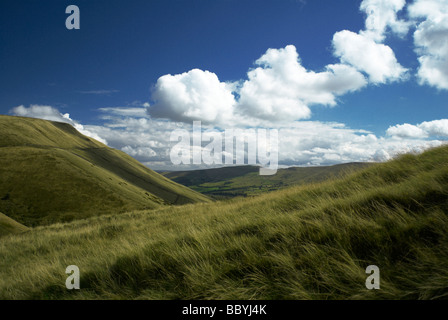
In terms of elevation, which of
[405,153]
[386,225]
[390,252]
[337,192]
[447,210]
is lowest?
[390,252]

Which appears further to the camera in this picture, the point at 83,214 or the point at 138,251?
the point at 83,214

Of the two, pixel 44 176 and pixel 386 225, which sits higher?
pixel 44 176

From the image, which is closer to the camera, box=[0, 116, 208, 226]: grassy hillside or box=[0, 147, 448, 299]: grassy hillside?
box=[0, 147, 448, 299]: grassy hillside

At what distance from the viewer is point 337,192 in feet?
26.1

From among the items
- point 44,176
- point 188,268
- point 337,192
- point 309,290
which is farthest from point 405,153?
point 44,176

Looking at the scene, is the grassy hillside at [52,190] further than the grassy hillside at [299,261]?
Yes

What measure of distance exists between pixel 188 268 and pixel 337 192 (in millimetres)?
6295

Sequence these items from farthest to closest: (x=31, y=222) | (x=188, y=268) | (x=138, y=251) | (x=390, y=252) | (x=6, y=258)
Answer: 1. (x=31, y=222)
2. (x=6, y=258)
3. (x=138, y=251)
4. (x=188, y=268)
5. (x=390, y=252)

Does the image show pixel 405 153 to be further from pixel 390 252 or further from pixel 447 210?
pixel 390 252

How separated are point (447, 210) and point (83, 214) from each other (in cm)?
7177

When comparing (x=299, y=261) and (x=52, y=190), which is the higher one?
(x=52, y=190)

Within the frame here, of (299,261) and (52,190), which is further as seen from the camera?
(52,190)

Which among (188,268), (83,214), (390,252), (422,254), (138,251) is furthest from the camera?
(83,214)
